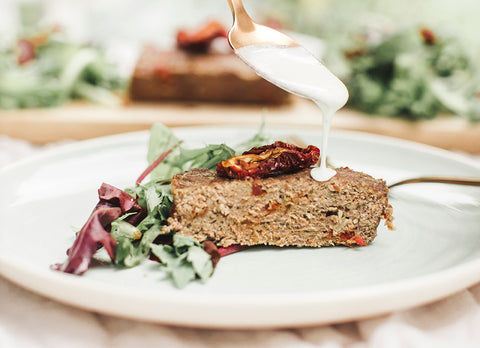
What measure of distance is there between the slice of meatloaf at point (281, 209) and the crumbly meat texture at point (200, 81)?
12.7ft

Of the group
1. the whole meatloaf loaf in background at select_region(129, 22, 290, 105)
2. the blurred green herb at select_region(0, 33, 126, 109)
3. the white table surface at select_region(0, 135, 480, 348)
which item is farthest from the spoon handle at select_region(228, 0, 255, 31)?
the blurred green herb at select_region(0, 33, 126, 109)

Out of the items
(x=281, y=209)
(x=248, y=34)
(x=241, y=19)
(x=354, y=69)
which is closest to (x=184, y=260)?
(x=281, y=209)

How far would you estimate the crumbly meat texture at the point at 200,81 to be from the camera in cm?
664

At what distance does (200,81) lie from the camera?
671cm

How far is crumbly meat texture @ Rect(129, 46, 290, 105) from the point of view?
664 centimetres

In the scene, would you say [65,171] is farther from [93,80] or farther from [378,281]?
[93,80]

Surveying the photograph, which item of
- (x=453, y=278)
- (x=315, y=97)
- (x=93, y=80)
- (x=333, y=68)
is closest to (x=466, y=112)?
(x=333, y=68)

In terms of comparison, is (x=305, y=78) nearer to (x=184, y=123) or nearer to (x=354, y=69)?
(x=184, y=123)

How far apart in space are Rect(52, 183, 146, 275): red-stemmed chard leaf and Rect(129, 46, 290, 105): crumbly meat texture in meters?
3.89

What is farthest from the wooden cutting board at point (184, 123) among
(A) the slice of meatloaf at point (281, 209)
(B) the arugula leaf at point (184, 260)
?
(B) the arugula leaf at point (184, 260)

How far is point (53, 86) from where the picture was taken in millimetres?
6617

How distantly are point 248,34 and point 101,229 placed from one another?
1.71 meters

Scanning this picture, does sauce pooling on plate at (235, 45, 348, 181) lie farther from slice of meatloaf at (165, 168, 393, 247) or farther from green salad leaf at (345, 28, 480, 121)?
green salad leaf at (345, 28, 480, 121)

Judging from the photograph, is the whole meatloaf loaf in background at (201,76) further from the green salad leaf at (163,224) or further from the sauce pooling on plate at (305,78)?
the sauce pooling on plate at (305,78)
